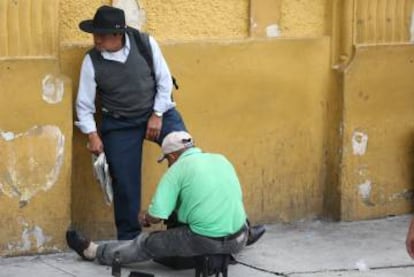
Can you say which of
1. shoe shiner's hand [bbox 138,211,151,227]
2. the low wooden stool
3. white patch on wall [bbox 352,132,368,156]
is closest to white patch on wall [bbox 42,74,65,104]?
shoe shiner's hand [bbox 138,211,151,227]

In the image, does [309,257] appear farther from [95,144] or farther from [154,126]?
[95,144]

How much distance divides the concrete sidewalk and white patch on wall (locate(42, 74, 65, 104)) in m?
1.05

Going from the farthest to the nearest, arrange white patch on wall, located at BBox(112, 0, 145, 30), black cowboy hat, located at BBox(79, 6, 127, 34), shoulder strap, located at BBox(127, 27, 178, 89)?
white patch on wall, located at BBox(112, 0, 145, 30) < shoulder strap, located at BBox(127, 27, 178, 89) < black cowboy hat, located at BBox(79, 6, 127, 34)

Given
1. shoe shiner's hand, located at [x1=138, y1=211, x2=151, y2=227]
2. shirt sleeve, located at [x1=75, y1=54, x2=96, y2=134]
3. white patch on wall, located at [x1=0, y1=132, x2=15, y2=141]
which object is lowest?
shoe shiner's hand, located at [x1=138, y1=211, x2=151, y2=227]

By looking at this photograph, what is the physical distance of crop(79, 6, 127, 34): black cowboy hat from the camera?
6.32 metres

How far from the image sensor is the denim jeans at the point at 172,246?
600 cm

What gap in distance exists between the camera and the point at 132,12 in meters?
6.89

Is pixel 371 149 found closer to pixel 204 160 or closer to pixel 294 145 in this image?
pixel 294 145

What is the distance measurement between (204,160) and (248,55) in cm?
164

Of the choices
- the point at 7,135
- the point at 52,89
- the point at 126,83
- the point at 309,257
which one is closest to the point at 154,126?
the point at 126,83

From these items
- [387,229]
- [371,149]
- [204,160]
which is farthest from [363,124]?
[204,160]

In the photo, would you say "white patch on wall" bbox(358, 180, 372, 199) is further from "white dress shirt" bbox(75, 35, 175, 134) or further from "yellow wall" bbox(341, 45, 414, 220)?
"white dress shirt" bbox(75, 35, 175, 134)

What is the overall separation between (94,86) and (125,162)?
55cm

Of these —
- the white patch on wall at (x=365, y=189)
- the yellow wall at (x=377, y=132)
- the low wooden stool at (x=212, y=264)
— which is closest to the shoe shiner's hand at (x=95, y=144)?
the low wooden stool at (x=212, y=264)
